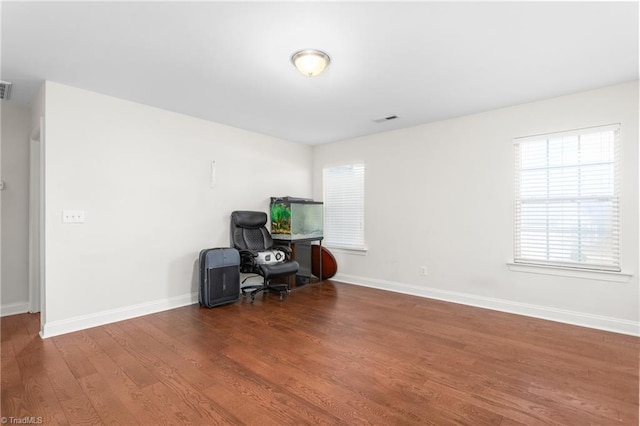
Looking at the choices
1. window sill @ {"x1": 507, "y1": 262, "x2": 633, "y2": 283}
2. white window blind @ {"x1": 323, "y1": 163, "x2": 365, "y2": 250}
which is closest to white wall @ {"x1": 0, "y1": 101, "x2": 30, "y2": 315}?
white window blind @ {"x1": 323, "y1": 163, "x2": 365, "y2": 250}

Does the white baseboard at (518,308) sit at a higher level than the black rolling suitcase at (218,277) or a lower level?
lower

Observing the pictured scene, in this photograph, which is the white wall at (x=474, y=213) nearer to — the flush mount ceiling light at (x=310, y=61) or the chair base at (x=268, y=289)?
the chair base at (x=268, y=289)

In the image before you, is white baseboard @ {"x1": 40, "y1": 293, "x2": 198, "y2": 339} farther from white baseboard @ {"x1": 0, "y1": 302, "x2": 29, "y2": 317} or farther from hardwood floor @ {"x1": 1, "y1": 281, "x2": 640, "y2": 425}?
white baseboard @ {"x1": 0, "y1": 302, "x2": 29, "y2": 317}

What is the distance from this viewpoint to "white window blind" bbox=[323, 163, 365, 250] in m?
4.89

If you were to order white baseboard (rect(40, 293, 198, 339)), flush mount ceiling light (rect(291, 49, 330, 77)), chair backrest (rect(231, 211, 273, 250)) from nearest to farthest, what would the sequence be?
flush mount ceiling light (rect(291, 49, 330, 77)) → white baseboard (rect(40, 293, 198, 339)) → chair backrest (rect(231, 211, 273, 250))

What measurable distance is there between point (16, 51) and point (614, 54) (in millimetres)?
4531

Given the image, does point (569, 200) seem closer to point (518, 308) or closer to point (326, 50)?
point (518, 308)

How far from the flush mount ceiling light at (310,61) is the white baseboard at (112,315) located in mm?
2942

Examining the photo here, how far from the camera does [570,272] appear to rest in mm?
3104

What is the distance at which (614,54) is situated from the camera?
7.64 feet

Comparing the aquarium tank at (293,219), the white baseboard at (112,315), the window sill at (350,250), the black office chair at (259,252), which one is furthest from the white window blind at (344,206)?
the white baseboard at (112,315)

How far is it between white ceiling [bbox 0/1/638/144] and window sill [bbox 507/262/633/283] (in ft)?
5.90

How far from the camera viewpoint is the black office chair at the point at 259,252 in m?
3.90

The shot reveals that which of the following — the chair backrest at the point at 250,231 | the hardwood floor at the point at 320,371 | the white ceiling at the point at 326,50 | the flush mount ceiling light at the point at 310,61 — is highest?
the white ceiling at the point at 326,50
